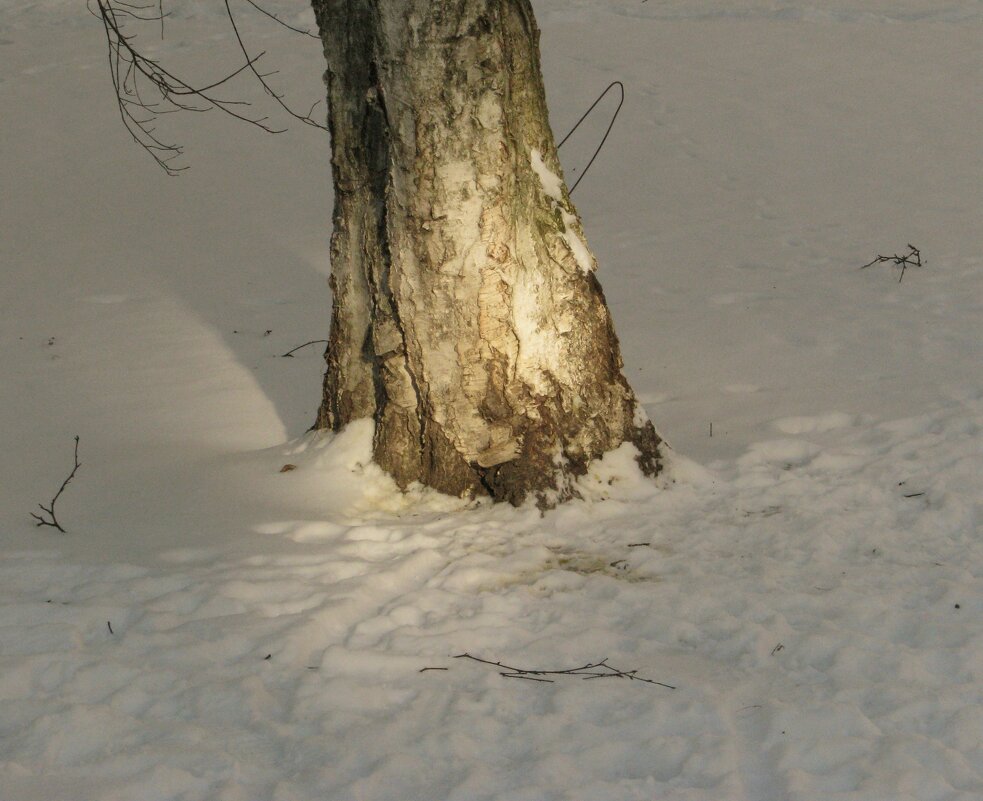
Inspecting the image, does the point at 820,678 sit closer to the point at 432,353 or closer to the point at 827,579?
the point at 827,579

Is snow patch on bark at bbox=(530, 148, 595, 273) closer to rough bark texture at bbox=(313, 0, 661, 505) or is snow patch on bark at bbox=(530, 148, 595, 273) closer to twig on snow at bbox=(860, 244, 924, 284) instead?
rough bark texture at bbox=(313, 0, 661, 505)

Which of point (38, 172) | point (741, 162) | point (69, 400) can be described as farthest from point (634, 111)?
point (69, 400)

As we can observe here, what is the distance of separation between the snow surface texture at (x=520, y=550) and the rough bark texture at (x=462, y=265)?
0.55 feet

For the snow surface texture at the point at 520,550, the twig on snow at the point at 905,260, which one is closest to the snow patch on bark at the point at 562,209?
the snow surface texture at the point at 520,550

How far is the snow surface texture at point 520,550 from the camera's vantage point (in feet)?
7.35

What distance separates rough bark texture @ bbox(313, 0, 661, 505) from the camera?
313 cm

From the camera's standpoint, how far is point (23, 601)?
2.88 metres

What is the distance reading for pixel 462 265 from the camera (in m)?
3.26

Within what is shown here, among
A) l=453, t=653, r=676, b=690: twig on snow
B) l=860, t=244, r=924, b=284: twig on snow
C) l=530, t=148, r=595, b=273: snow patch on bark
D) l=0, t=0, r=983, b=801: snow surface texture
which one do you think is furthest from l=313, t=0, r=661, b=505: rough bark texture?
l=860, t=244, r=924, b=284: twig on snow

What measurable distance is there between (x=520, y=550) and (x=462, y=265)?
92cm

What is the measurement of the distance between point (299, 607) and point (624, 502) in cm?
118

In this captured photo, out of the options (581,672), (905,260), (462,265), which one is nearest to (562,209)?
(462,265)

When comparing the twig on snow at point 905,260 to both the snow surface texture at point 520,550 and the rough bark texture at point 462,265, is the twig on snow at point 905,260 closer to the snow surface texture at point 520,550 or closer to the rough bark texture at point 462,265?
the snow surface texture at point 520,550

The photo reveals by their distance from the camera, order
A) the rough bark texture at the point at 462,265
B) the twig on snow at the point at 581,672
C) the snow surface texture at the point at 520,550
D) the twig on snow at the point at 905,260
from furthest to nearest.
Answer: the twig on snow at the point at 905,260 < the rough bark texture at the point at 462,265 < the twig on snow at the point at 581,672 < the snow surface texture at the point at 520,550
